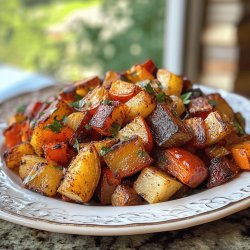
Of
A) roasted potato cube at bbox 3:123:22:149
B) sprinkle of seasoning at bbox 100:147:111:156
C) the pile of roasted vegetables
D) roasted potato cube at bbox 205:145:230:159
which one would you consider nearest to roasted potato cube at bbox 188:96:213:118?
the pile of roasted vegetables

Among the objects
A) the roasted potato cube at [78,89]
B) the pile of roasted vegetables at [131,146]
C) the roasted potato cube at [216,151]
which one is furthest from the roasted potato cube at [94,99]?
the roasted potato cube at [216,151]

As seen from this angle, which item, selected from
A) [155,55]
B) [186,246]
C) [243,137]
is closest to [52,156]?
[186,246]

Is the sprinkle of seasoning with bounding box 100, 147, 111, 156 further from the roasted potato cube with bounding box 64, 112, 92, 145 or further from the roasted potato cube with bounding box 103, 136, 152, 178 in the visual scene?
the roasted potato cube with bounding box 64, 112, 92, 145

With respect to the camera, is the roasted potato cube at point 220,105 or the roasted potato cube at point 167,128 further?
the roasted potato cube at point 220,105

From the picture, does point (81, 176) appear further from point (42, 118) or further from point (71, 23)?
point (71, 23)

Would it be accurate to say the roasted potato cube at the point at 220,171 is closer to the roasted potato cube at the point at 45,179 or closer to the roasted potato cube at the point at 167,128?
the roasted potato cube at the point at 167,128

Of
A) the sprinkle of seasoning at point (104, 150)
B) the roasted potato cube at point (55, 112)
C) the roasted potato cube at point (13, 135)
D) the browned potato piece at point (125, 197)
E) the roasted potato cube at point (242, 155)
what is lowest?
the roasted potato cube at point (13, 135)
